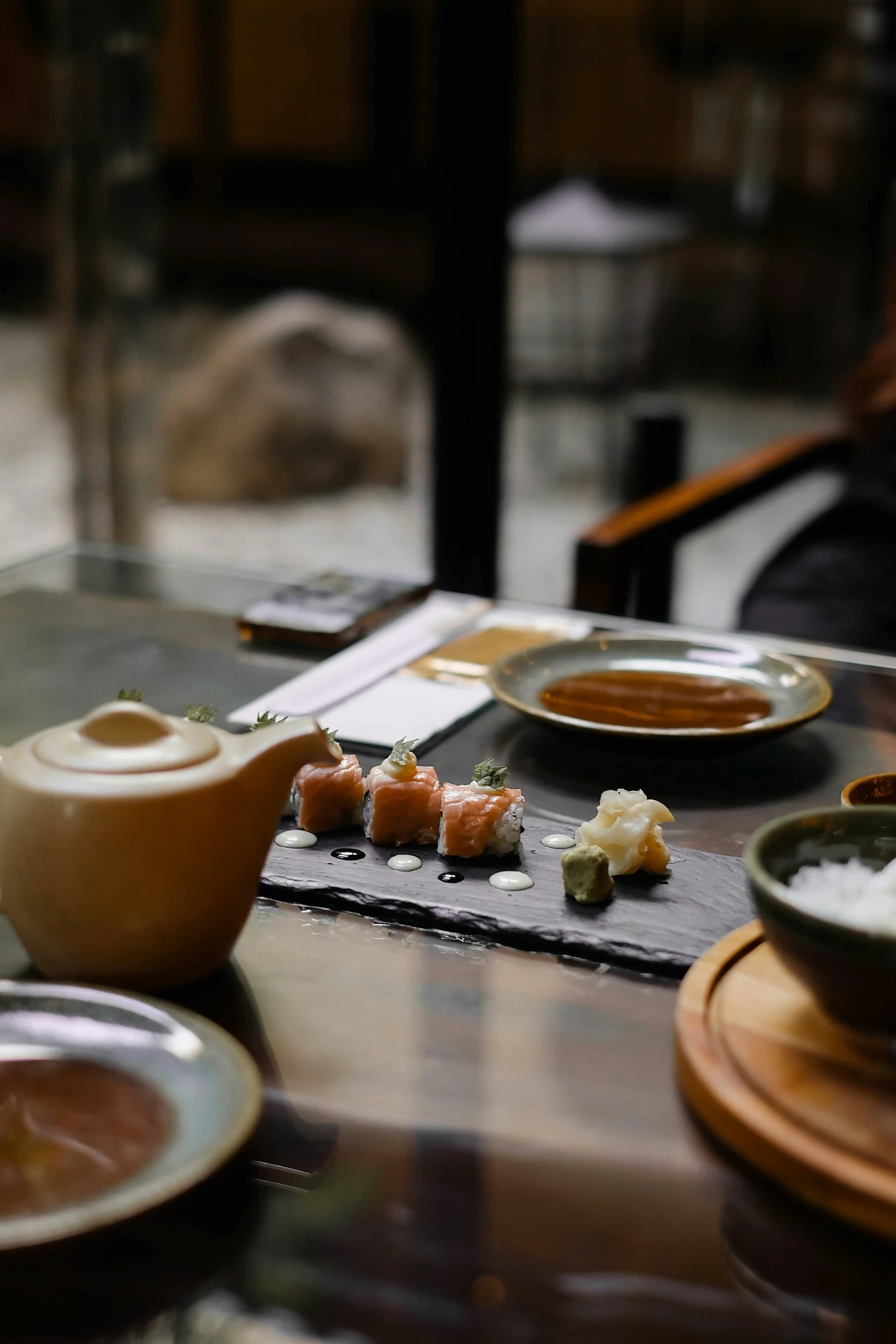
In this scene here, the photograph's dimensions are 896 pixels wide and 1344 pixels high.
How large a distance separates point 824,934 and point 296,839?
42cm

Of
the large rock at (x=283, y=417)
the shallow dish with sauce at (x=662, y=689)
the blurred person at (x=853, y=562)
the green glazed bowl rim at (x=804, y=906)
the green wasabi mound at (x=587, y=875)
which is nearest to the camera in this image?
the green glazed bowl rim at (x=804, y=906)

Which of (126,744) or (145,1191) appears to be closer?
(145,1191)

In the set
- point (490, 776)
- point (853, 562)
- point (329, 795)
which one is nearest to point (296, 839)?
point (329, 795)

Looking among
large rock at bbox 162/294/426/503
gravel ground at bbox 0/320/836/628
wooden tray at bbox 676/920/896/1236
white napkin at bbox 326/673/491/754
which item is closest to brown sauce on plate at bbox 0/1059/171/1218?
wooden tray at bbox 676/920/896/1236

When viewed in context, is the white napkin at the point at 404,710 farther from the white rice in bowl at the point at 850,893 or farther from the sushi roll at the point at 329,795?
the white rice in bowl at the point at 850,893

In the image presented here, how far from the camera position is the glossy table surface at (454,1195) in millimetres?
540

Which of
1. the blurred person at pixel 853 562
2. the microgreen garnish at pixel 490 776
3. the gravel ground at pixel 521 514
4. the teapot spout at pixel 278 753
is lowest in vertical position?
the gravel ground at pixel 521 514

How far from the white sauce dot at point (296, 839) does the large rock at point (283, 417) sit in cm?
449

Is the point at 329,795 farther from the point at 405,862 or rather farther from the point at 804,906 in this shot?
the point at 804,906

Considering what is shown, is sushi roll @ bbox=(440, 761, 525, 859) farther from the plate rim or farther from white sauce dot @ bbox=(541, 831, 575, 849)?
the plate rim

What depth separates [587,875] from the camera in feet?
2.83

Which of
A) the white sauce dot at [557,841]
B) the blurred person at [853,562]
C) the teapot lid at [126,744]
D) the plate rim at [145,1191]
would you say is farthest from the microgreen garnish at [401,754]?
the blurred person at [853,562]

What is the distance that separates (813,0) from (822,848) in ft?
13.9

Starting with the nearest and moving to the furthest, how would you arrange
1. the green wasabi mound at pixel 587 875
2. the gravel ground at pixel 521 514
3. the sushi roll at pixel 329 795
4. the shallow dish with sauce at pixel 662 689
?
the green wasabi mound at pixel 587 875 → the sushi roll at pixel 329 795 → the shallow dish with sauce at pixel 662 689 → the gravel ground at pixel 521 514
